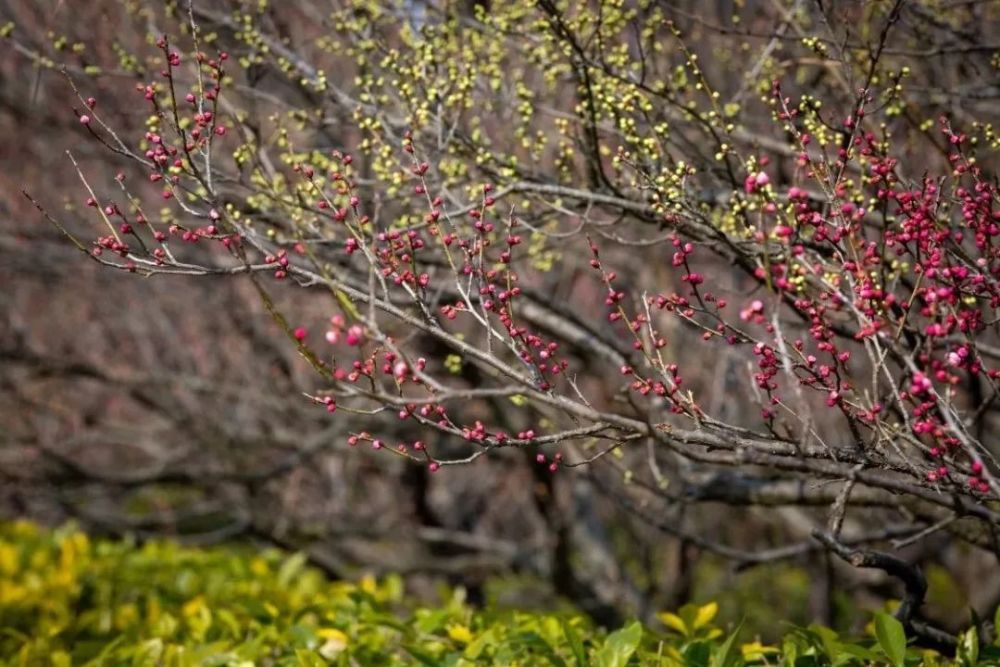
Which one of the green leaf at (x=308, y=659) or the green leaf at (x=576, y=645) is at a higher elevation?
the green leaf at (x=576, y=645)

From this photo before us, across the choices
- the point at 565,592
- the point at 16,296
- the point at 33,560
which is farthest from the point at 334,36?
the point at 16,296

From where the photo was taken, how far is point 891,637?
3400 millimetres

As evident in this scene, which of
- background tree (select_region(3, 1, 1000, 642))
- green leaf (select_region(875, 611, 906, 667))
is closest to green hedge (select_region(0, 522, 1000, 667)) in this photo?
green leaf (select_region(875, 611, 906, 667))

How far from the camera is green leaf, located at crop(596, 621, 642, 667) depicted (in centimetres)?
359

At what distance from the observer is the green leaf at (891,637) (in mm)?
3365

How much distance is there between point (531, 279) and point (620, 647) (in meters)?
3.53

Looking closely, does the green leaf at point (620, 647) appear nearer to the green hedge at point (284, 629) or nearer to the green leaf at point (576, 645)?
the green hedge at point (284, 629)

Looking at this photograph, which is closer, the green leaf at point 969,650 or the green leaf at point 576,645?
the green leaf at point 969,650

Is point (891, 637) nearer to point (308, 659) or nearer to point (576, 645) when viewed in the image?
point (576, 645)

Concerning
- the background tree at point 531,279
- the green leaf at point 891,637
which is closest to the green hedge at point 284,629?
the green leaf at point 891,637

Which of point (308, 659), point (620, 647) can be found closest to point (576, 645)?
point (620, 647)

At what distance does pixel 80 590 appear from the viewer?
625 cm

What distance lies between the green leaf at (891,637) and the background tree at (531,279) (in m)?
0.20

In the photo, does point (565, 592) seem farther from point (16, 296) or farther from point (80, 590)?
point (16, 296)
